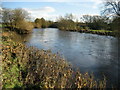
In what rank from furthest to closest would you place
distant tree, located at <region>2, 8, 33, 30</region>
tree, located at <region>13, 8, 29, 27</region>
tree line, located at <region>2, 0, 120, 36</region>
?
1. tree, located at <region>13, 8, 29, 27</region>
2. distant tree, located at <region>2, 8, 33, 30</region>
3. tree line, located at <region>2, 0, 120, 36</region>

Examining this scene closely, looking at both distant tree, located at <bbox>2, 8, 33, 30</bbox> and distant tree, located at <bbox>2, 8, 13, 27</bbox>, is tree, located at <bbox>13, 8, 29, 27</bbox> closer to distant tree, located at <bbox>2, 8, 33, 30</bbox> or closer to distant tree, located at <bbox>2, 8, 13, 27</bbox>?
distant tree, located at <bbox>2, 8, 33, 30</bbox>

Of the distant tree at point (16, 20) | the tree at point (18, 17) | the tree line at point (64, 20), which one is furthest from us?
the tree at point (18, 17)

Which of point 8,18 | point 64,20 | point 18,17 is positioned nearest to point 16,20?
point 18,17

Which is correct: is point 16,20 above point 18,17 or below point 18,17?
below

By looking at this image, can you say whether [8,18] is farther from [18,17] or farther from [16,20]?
[18,17]

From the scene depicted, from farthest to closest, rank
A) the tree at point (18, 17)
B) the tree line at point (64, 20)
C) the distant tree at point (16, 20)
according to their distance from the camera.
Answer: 1. the tree at point (18, 17)
2. the distant tree at point (16, 20)
3. the tree line at point (64, 20)

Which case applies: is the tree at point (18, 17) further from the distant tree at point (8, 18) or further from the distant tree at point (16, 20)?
the distant tree at point (8, 18)

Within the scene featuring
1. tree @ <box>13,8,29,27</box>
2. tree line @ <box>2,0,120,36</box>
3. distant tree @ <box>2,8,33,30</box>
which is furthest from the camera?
tree @ <box>13,8,29,27</box>

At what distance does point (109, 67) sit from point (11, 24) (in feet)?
109

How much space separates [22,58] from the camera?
9359 mm

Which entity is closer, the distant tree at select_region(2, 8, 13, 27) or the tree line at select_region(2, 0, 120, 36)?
the tree line at select_region(2, 0, 120, 36)

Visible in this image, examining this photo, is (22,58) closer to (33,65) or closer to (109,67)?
(33,65)

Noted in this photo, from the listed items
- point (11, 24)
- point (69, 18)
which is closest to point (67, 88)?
point (11, 24)

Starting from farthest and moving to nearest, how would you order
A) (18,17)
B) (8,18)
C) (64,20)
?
1. (64,20)
2. (8,18)
3. (18,17)
